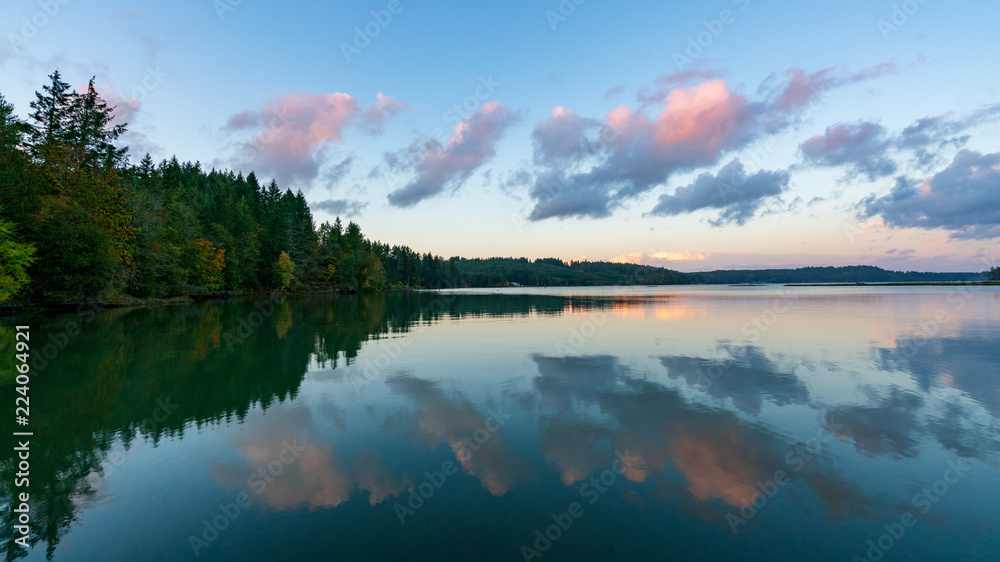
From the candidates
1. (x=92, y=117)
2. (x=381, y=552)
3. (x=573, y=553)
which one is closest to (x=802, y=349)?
(x=573, y=553)

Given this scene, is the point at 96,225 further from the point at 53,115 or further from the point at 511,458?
the point at 511,458

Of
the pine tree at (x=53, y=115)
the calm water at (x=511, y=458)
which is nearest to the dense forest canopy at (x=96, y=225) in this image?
the pine tree at (x=53, y=115)


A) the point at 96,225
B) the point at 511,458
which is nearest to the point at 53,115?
the point at 96,225

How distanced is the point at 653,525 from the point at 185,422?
40.2 feet

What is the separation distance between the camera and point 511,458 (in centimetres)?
905

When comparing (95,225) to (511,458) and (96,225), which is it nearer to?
(96,225)

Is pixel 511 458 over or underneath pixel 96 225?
underneath

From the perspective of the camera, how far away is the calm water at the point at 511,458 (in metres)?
6.21

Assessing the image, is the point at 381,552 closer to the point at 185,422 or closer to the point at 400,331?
the point at 185,422

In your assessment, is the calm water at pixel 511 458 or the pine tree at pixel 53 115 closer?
the calm water at pixel 511 458

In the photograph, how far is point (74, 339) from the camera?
24250mm

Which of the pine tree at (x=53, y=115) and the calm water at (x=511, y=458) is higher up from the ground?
the pine tree at (x=53, y=115)

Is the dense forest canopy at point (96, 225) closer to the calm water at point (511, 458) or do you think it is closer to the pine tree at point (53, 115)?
the pine tree at point (53, 115)

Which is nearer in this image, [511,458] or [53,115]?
[511,458]
